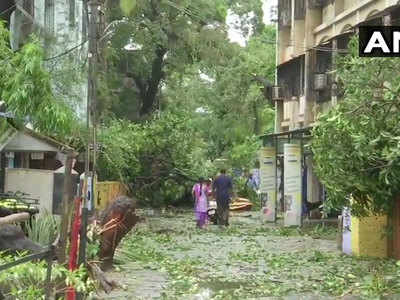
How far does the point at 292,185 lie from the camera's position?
2381 cm

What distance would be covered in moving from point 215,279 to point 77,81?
9.65m

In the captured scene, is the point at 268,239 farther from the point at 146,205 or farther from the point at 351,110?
the point at 146,205

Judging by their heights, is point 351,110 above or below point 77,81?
below

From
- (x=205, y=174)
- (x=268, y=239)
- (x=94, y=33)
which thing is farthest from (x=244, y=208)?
(x=94, y=33)

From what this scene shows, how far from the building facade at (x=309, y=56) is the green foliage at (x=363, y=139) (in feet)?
Result: 24.5

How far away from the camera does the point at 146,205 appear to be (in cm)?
2941

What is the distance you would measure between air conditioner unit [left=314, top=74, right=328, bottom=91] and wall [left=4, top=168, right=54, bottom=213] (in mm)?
12845

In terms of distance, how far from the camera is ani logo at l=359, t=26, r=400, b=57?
10.0m

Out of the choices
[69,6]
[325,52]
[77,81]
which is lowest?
[77,81]

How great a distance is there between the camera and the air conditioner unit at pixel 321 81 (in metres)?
26.9

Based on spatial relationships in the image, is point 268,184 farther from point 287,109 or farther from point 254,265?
point 254,265

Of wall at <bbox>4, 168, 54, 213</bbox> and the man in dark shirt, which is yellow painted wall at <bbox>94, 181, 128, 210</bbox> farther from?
wall at <bbox>4, 168, 54, 213</bbox>

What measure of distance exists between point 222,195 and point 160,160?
18.7 ft

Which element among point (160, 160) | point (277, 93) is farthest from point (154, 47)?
point (160, 160)
